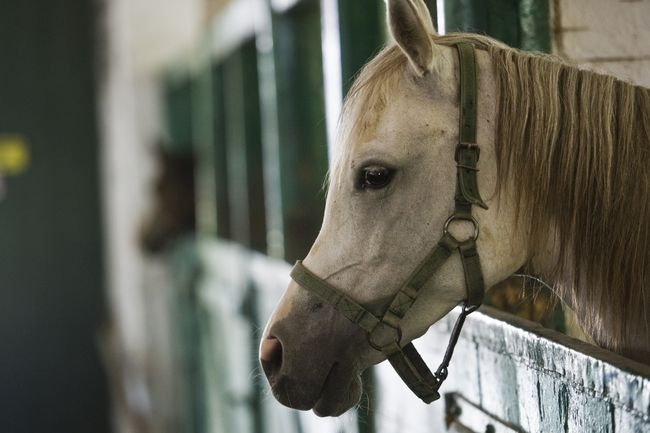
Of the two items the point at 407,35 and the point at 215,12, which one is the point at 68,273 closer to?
the point at 215,12

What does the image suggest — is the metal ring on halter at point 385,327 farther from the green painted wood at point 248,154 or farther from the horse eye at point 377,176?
the green painted wood at point 248,154

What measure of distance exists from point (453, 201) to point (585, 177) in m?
0.23

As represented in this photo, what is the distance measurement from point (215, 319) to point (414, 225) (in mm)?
4273

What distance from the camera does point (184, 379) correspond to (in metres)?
7.13

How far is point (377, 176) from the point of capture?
1.67 meters

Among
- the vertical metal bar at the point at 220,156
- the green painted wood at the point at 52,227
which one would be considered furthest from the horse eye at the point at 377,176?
the green painted wood at the point at 52,227

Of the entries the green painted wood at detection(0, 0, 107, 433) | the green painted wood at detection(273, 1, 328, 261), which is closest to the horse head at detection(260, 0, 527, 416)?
the green painted wood at detection(273, 1, 328, 261)

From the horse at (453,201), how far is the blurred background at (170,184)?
0.36 meters

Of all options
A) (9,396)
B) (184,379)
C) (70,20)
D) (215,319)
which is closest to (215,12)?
(215,319)

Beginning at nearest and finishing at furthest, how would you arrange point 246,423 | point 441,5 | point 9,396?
point 441,5, point 246,423, point 9,396

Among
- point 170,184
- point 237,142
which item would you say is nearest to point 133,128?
point 170,184

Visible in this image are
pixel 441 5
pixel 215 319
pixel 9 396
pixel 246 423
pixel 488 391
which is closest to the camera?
pixel 488 391

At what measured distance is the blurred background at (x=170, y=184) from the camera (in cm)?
288

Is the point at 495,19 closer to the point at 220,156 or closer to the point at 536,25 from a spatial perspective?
the point at 536,25
